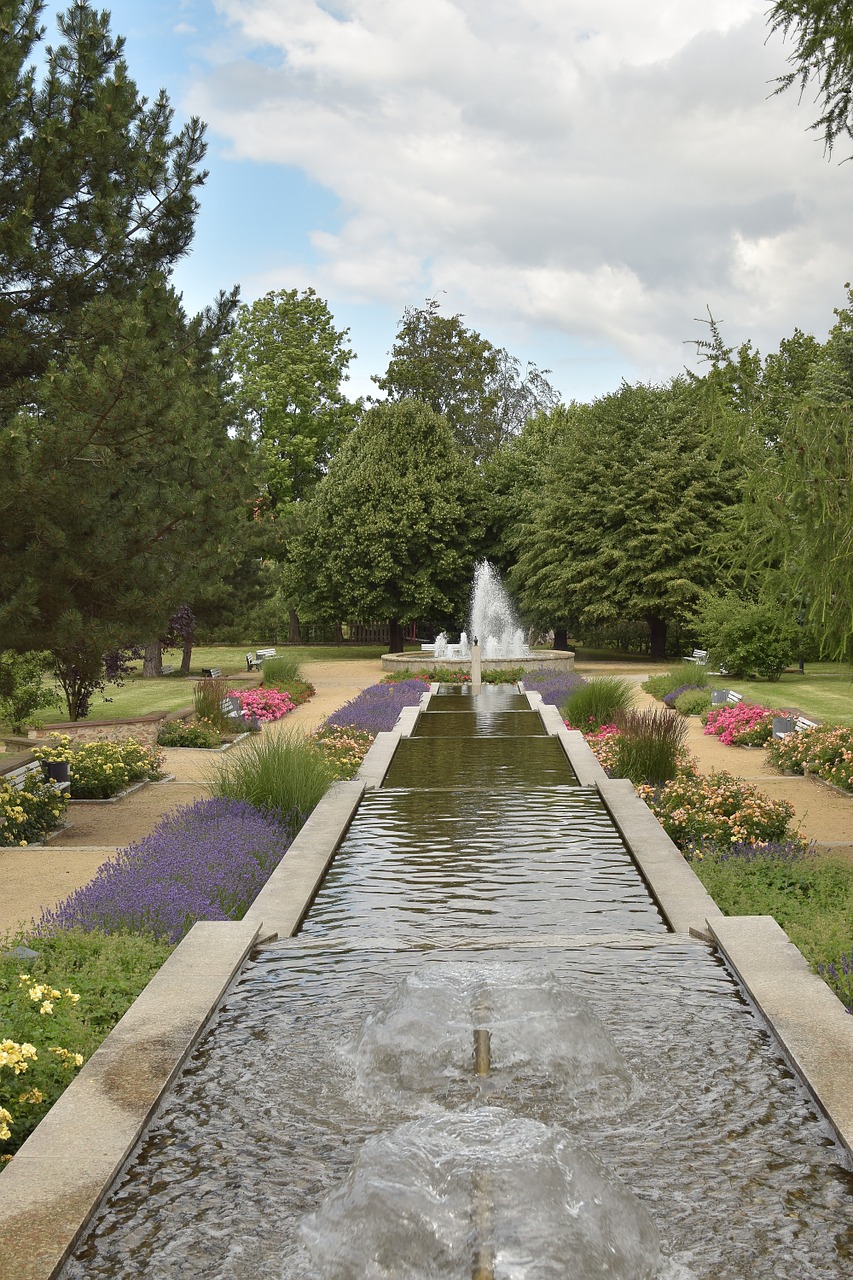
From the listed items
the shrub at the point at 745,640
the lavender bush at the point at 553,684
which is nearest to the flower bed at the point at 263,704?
the lavender bush at the point at 553,684

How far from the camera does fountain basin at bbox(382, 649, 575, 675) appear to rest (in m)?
28.0

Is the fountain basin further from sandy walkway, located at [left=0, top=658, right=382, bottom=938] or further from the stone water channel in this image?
the stone water channel

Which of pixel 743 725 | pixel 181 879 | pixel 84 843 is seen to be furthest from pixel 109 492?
pixel 743 725

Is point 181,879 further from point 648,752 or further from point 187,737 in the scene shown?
point 187,737

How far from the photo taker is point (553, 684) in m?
22.5

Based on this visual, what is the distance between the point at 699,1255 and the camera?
3.30 metres

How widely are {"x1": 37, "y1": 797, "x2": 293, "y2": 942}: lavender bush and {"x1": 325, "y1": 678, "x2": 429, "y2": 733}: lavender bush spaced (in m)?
6.75

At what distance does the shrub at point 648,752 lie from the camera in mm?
11367

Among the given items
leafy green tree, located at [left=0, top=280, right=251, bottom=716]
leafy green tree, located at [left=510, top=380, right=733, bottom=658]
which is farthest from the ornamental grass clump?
leafy green tree, located at [left=510, top=380, right=733, bottom=658]

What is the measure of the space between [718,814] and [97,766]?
6.93 metres

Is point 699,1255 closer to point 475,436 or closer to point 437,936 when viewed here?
point 437,936

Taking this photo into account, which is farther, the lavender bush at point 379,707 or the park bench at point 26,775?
the lavender bush at point 379,707

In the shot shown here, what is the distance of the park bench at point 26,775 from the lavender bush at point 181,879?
2287 mm

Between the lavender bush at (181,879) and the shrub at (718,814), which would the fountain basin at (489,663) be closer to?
the shrub at (718,814)
